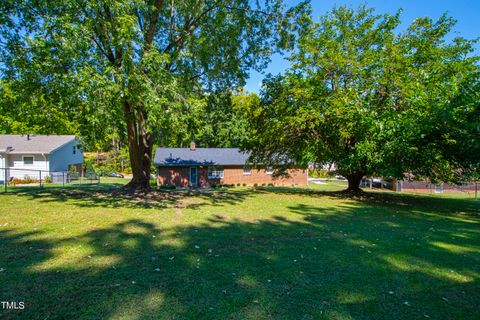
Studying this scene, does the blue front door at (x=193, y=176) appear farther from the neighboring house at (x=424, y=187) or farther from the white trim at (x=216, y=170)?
the neighboring house at (x=424, y=187)

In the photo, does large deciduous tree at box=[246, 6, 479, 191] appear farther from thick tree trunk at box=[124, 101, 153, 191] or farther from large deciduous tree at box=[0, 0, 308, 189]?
thick tree trunk at box=[124, 101, 153, 191]

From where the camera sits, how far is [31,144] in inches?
1053

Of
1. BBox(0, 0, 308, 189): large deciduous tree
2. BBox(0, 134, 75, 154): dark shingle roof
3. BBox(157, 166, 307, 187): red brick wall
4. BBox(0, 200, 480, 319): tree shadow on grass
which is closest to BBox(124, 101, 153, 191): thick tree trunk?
BBox(0, 0, 308, 189): large deciduous tree

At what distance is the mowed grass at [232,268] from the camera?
10.6 feet

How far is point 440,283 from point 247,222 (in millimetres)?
4798

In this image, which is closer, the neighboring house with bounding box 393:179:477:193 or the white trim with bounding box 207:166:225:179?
the neighboring house with bounding box 393:179:477:193

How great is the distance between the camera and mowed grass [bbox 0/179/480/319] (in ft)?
10.6

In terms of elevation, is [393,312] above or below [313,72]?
below

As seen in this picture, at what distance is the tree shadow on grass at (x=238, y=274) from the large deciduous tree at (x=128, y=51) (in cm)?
400

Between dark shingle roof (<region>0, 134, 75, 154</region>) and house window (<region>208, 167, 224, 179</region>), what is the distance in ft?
49.1

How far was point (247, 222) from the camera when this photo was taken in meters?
7.99

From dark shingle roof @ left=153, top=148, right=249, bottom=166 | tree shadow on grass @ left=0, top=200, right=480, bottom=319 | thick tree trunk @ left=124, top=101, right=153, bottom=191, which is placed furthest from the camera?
dark shingle roof @ left=153, top=148, right=249, bottom=166

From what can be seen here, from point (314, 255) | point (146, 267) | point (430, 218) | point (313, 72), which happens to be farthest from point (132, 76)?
point (430, 218)

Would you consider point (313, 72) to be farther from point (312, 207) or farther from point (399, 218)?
point (399, 218)
